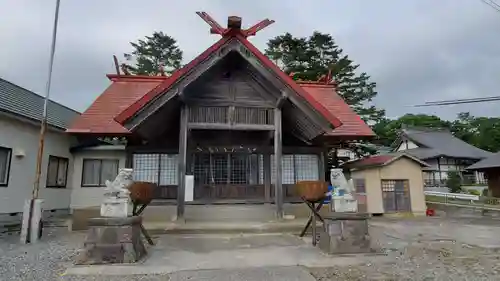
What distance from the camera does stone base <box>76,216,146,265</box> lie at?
421cm

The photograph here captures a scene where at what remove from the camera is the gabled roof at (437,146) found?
2868 cm

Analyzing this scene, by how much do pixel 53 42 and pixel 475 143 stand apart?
50.3 meters

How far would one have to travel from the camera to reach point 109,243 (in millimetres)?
4270

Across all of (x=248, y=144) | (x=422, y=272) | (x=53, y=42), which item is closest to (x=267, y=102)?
(x=248, y=144)

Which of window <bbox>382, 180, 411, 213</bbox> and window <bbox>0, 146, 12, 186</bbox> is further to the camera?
window <bbox>382, 180, 411, 213</bbox>

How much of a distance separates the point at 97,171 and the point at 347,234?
377 inches

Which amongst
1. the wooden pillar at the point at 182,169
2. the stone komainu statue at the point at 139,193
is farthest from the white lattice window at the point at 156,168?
the stone komainu statue at the point at 139,193

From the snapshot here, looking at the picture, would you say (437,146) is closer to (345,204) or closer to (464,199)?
(464,199)

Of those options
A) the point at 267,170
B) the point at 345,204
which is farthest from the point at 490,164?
the point at 345,204

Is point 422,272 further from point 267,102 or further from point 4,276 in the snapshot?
point 4,276

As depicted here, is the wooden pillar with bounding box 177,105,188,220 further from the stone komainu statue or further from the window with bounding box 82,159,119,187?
the window with bounding box 82,159,119,187

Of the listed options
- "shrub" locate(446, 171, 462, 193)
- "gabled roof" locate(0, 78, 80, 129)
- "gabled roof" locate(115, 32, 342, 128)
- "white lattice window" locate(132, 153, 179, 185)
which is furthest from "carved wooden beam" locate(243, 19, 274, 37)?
"shrub" locate(446, 171, 462, 193)

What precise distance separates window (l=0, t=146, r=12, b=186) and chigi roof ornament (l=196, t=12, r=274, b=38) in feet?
21.1

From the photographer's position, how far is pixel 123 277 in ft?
12.0
